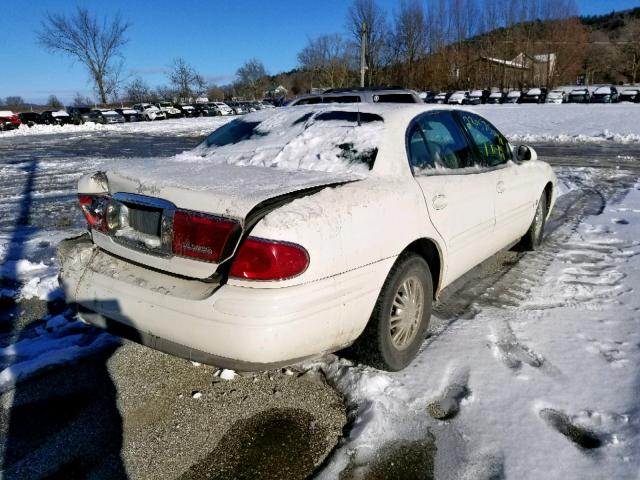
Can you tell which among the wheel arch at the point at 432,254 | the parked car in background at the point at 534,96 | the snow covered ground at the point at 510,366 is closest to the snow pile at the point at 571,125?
the snow covered ground at the point at 510,366

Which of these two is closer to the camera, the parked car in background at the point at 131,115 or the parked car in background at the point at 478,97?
the parked car in background at the point at 131,115

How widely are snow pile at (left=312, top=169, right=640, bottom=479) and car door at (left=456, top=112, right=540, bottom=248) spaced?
53cm

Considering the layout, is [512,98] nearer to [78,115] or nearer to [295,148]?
[78,115]

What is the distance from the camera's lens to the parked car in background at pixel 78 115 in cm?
3597

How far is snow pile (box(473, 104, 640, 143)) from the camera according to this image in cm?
1705

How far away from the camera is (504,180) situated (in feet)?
12.0

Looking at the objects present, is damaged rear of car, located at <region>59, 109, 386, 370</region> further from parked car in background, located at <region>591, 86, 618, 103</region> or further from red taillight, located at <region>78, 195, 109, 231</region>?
parked car in background, located at <region>591, 86, 618, 103</region>

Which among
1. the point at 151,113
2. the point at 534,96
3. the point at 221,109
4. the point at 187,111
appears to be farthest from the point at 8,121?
the point at 534,96

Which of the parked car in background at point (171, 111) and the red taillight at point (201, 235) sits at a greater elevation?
the parked car in background at point (171, 111)

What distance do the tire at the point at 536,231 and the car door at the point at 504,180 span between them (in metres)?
0.37

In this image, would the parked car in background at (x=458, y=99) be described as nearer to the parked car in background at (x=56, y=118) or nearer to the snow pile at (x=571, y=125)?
the snow pile at (x=571, y=125)

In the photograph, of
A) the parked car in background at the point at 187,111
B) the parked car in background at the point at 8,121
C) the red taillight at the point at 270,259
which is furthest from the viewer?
the parked car in background at the point at 187,111

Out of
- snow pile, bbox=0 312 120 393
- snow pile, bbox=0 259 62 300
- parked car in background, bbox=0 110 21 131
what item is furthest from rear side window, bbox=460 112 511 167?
parked car in background, bbox=0 110 21 131

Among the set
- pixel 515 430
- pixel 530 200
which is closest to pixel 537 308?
pixel 530 200
